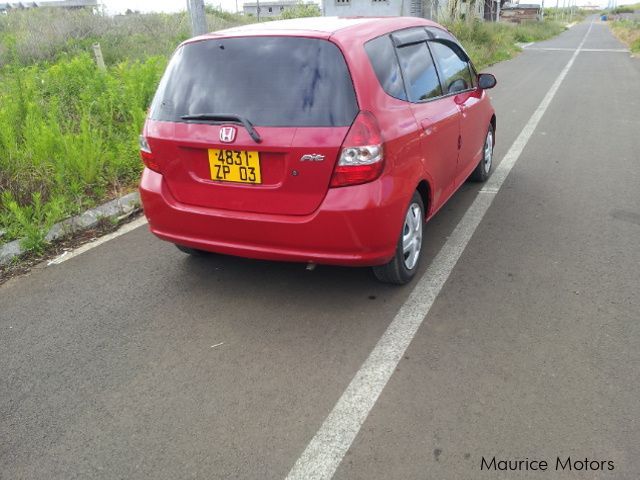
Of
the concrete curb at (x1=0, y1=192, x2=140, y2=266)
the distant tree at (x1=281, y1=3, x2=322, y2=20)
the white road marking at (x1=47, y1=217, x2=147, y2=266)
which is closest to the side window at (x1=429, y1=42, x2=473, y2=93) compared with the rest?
the white road marking at (x1=47, y1=217, x2=147, y2=266)

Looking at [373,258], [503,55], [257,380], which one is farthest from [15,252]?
[503,55]

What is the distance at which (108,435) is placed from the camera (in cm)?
252

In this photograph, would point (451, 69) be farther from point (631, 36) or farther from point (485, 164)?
point (631, 36)

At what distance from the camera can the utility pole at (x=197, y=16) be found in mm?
7398

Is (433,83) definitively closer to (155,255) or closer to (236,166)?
(236,166)

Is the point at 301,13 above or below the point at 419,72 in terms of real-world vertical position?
below

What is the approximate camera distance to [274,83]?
3.14m

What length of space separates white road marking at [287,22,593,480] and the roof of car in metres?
1.66

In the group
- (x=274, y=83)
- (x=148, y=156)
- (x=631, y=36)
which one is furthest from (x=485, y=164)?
(x=631, y=36)

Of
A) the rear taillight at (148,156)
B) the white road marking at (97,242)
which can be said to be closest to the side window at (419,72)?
the rear taillight at (148,156)

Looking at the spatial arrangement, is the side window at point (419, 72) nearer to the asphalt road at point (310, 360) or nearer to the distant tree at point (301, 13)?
the asphalt road at point (310, 360)

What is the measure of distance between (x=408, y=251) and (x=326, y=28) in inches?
58.9

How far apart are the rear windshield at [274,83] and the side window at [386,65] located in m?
0.32

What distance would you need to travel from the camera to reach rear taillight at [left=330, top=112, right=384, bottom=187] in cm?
304
